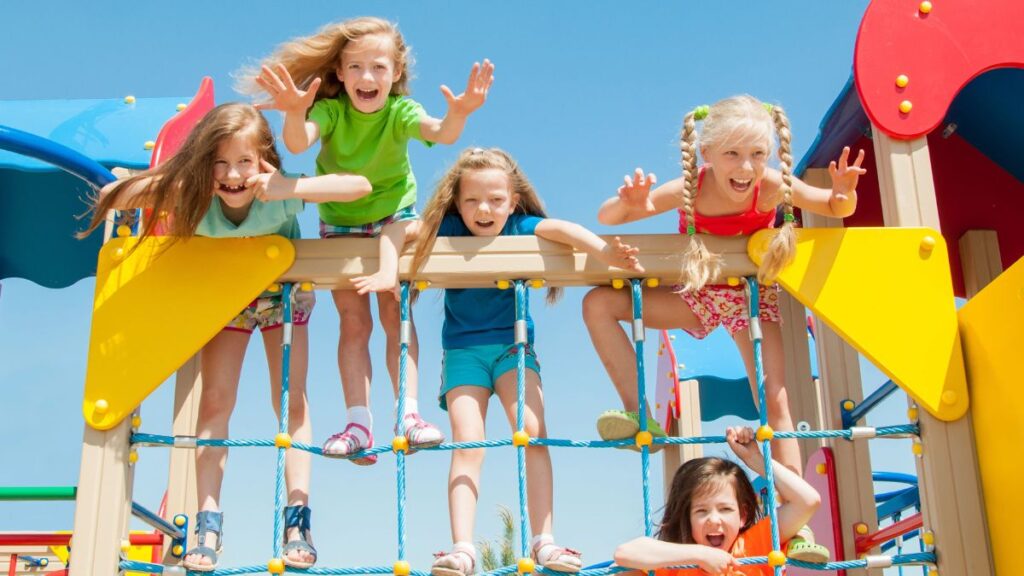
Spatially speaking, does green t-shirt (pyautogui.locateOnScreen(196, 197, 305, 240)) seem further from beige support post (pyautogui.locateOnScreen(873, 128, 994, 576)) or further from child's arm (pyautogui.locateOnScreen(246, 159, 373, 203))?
beige support post (pyautogui.locateOnScreen(873, 128, 994, 576))

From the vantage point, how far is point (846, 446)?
4.19 metres

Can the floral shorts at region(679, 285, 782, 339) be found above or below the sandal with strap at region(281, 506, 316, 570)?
above

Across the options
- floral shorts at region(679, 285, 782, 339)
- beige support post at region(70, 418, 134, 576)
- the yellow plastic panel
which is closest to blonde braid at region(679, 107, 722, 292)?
floral shorts at region(679, 285, 782, 339)

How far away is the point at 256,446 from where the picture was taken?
3.06 metres

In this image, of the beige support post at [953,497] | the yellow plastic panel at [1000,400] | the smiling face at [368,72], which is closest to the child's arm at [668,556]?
the beige support post at [953,497]

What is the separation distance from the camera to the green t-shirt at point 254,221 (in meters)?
3.16

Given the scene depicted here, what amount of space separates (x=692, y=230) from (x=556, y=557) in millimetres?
1049

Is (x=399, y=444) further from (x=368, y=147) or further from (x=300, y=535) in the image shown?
(x=368, y=147)

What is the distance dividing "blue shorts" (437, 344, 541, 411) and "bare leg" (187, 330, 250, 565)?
0.66 meters

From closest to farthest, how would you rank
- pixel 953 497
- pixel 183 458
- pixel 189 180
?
pixel 953 497, pixel 189 180, pixel 183 458

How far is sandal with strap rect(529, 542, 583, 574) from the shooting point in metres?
2.87

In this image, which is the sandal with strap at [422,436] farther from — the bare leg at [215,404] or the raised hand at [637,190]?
the raised hand at [637,190]

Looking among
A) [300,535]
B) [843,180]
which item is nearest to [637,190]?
[843,180]

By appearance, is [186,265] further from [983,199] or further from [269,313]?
[983,199]
